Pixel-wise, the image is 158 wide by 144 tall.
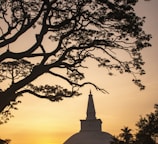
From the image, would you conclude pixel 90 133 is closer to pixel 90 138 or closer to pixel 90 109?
pixel 90 138

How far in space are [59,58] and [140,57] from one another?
167 inches

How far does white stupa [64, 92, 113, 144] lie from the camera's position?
126 m

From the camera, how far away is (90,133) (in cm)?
13512

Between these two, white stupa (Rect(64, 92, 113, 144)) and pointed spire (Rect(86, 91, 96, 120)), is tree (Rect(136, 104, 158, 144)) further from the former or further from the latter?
pointed spire (Rect(86, 91, 96, 120))

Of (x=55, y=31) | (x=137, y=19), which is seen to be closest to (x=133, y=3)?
(x=137, y=19)

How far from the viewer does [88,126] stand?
140 meters

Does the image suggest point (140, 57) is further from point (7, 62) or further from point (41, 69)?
point (7, 62)

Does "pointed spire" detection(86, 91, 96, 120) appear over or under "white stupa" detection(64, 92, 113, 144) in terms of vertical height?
over

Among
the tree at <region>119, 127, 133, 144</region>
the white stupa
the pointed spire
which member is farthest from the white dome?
the tree at <region>119, 127, 133, 144</region>

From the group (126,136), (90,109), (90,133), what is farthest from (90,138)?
(126,136)

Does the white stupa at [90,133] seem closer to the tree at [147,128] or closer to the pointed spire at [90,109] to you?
the pointed spire at [90,109]

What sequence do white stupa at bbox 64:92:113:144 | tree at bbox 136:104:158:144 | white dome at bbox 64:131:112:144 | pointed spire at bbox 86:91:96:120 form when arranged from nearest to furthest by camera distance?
tree at bbox 136:104:158:144 < white dome at bbox 64:131:112:144 < white stupa at bbox 64:92:113:144 < pointed spire at bbox 86:91:96:120

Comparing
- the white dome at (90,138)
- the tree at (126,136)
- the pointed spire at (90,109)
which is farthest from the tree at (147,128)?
the pointed spire at (90,109)

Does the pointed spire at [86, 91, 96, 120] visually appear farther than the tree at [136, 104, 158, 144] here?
Yes
